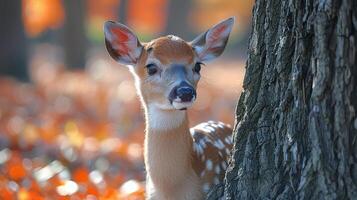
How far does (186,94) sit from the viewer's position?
17.4ft

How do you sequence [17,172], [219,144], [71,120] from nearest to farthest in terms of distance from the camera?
[219,144]
[17,172]
[71,120]

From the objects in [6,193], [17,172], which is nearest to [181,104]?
[6,193]

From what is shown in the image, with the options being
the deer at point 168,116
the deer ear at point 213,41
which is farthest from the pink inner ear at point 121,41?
the deer ear at point 213,41

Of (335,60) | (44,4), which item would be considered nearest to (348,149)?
(335,60)

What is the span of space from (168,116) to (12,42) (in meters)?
11.9

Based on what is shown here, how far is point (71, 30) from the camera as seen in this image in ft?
70.7

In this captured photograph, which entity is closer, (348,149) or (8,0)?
(348,149)

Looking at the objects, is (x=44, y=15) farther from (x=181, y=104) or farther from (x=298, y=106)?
(x=298, y=106)

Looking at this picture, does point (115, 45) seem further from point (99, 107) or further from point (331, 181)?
point (99, 107)

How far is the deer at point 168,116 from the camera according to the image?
5664mm

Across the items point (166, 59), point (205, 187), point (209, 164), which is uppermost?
point (166, 59)

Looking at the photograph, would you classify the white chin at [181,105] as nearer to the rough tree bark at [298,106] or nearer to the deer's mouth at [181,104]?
the deer's mouth at [181,104]

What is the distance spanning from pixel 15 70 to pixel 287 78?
12995mm

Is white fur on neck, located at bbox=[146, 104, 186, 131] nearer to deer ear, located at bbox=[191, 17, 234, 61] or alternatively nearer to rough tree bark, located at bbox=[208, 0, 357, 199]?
rough tree bark, located at bbox=[208, 0, 357, 199]
